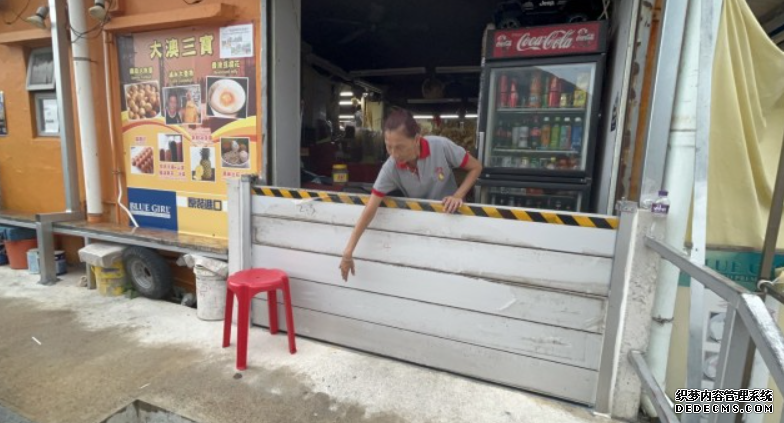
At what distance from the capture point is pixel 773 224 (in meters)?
1.99

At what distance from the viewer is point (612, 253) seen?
89.7 inches

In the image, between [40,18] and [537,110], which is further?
[40,18]

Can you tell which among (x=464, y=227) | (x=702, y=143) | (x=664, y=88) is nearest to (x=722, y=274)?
(x=702, y=143)

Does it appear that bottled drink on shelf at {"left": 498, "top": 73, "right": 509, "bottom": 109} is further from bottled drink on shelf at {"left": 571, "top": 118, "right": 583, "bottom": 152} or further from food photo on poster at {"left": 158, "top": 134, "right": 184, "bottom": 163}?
food photo on poster at {"left": 158, "top": 134, "right": 184, "bottom": 163}

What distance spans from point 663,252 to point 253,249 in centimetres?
288

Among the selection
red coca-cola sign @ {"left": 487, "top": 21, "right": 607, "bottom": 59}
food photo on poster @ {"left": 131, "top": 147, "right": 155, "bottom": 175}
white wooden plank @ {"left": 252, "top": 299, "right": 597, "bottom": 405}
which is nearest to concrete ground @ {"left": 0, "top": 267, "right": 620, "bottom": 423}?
white wooden plank @ {"left": 252, "top": 299, "right": 597, "bottom": 405}

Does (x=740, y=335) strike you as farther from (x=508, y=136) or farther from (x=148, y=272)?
(x=148, y=272)

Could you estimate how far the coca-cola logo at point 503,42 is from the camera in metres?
3.29

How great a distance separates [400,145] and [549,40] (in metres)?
1.70

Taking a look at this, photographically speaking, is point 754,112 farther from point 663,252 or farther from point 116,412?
point 116,412

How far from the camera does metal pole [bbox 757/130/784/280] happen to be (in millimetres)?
1899

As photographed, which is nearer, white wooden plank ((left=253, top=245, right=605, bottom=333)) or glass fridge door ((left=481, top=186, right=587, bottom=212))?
white wooden plank ((left=253, top=245, right=605, bottom=333))

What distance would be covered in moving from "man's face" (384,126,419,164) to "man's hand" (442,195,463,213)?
1.26 ft

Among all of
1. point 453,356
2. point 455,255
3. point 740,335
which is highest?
point 740,335
